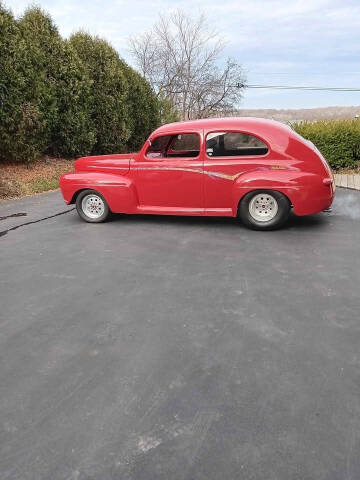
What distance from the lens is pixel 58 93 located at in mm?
13133

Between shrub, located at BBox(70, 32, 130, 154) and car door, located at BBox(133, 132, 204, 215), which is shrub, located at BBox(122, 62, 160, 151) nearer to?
shrub, located at BBox(70, 32, 130, 154)

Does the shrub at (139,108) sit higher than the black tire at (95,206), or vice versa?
the shrub at (139,108)

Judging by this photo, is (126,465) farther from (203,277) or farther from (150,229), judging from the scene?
(150,229)

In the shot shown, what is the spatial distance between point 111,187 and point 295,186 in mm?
2934

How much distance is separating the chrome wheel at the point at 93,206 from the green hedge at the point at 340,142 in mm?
7805

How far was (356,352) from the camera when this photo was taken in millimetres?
2711

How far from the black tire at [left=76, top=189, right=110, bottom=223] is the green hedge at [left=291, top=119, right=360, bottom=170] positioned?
779 cm

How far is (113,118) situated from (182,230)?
36.1 ft

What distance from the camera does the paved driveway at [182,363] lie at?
193 centimetres

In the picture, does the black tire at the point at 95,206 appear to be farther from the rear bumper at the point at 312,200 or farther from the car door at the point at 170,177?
the rear bumper at the point at 312,200

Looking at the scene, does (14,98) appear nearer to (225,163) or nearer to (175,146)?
(175,146)

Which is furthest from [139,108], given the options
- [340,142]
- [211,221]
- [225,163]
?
[225,163]

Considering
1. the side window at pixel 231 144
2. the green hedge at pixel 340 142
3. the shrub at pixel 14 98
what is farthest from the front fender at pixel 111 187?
the green hedge at pixel 340 142

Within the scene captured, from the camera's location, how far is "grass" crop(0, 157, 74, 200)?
9.83 m
